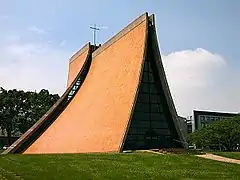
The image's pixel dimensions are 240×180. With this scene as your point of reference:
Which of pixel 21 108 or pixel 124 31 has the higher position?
pixel 124 31

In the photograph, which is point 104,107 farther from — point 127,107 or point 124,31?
point 124,31

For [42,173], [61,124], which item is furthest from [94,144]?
[42,173]

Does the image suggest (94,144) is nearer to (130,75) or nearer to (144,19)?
(130,75)

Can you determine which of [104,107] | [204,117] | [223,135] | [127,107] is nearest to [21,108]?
[223,135]

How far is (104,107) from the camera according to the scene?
27.2 metres

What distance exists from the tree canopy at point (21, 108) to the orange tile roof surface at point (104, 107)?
67.4 ft

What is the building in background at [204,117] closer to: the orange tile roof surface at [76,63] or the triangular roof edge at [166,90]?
the orange tile roof surface at [76,63]

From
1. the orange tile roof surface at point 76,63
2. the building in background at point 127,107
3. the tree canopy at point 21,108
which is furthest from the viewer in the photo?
the tree canopy at point 21,108

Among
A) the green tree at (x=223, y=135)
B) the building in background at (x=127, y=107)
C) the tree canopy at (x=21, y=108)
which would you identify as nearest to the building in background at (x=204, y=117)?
the green tree at (x=223, y=135)

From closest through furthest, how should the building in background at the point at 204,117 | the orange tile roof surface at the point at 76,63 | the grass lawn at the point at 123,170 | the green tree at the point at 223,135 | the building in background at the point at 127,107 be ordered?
1. the grass lawn at the point at 123,170
2. the building in background at the point at 127,107
3. the orange tile roof surface at the point at 76,63
4. the green tree at the point at 223,135
5. the building in background at the point at 204,117

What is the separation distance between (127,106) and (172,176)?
12.2 m

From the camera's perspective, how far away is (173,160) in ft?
57.1

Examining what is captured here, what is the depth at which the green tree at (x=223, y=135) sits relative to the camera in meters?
50.6

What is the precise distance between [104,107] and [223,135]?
2921cm
